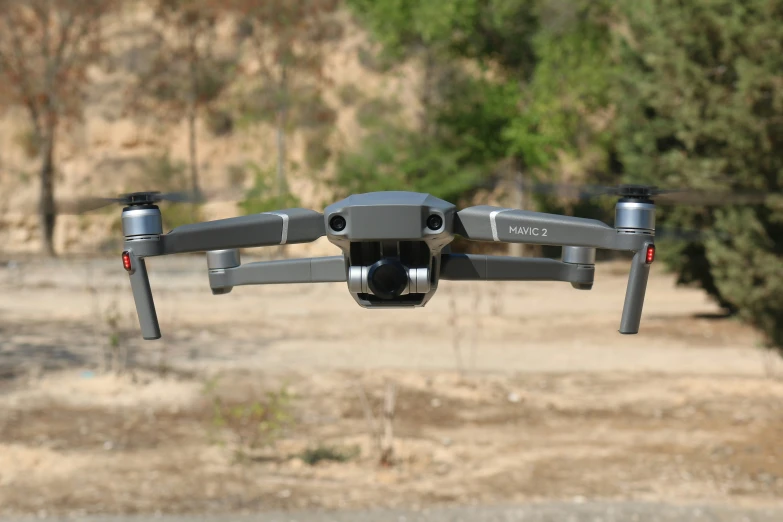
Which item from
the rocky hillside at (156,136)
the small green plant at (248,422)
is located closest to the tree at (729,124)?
the small green plant at (248,422)

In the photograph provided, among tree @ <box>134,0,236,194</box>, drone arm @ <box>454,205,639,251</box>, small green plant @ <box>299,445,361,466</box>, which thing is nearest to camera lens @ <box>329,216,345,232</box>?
drone arm @ <box>454,205,639,251</box>

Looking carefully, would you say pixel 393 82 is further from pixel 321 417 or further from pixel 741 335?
pixel 321 417

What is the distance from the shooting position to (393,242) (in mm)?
3125

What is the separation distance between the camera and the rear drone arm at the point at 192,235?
10.2 ft

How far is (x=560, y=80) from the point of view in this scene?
48594 mm

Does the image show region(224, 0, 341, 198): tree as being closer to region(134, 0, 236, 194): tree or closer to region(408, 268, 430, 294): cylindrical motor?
region(134, 0, 236, 194): tree

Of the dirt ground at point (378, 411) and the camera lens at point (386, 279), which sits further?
the dirt ground at point (378, 411)

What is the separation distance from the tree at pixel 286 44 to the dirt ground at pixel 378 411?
99.1ft

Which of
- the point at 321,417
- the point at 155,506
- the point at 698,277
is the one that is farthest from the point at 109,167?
the point at 155,506

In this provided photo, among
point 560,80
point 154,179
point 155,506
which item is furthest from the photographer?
point 154,179

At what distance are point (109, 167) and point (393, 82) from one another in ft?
53.9

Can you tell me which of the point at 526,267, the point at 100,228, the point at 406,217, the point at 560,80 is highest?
the point at 406,217

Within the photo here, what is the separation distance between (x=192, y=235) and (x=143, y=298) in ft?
0.79

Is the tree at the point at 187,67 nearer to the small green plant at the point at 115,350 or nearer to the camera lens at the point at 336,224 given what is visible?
the small green plant at the point at 115,350
